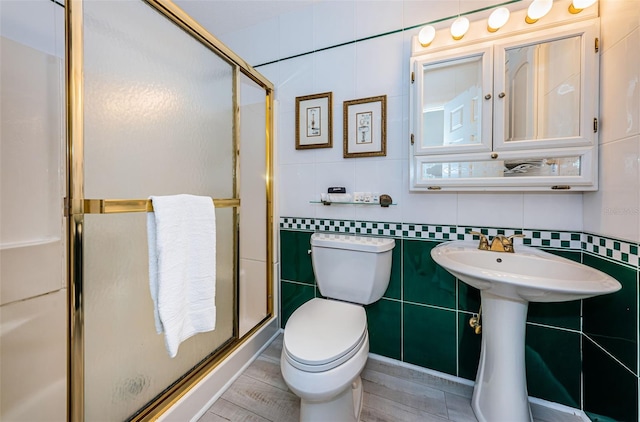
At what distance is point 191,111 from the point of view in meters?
1.25

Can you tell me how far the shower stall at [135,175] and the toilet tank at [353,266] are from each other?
0.50 meters

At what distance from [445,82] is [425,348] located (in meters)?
1.43

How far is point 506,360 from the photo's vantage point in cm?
112

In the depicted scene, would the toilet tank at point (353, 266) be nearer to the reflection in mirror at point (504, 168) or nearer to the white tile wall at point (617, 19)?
the reflection in mirror at point (504, 168)

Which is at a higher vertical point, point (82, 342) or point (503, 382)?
point (82, 342)

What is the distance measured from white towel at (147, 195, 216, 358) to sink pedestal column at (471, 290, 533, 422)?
119 cm

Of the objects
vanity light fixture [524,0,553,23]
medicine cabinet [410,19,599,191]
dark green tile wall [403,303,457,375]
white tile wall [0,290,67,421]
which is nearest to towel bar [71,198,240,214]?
white tile wall [0,290,67,421]

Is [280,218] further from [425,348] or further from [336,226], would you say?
[425,348]

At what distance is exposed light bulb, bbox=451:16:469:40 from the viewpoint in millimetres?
1281

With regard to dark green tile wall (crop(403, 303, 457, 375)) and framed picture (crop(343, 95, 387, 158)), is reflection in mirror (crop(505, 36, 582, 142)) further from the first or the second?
dark green tile wall (crop(403, 303, 457, 375))

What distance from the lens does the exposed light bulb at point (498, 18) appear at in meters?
1.21

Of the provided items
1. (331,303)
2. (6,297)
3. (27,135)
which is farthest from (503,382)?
(27,135)

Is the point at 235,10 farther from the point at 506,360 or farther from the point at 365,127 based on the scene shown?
the point at 506,360

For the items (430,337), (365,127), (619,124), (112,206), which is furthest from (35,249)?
(619,124)
